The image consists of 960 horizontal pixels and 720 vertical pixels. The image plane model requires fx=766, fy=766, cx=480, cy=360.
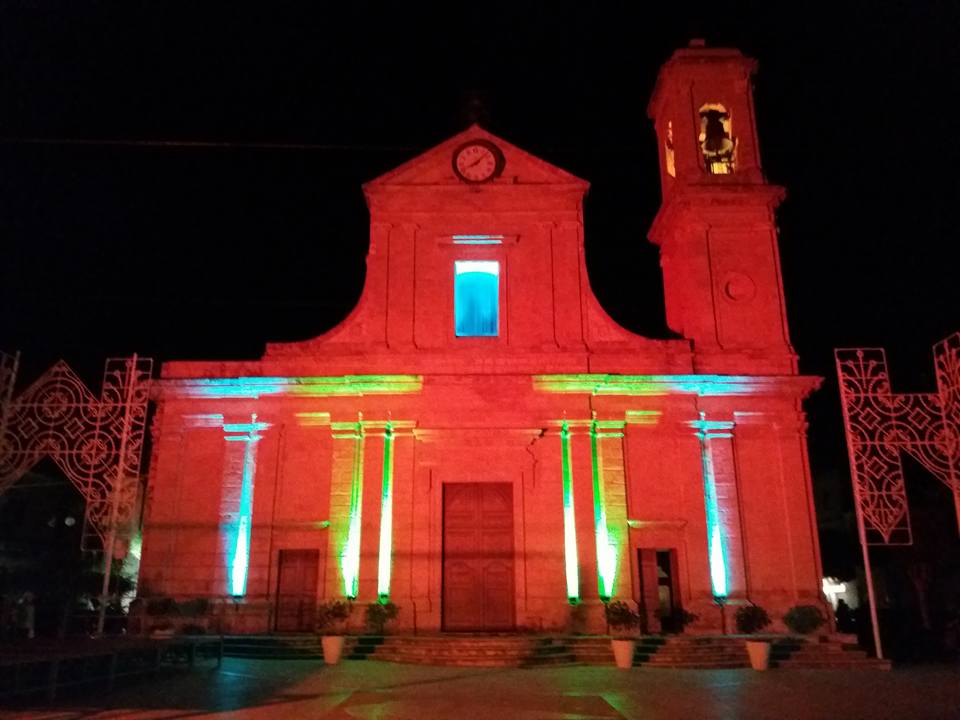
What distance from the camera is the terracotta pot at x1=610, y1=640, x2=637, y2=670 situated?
1355 centimetres

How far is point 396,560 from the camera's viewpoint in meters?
16.8

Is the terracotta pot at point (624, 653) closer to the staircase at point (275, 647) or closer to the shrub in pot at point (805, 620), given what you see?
the shrub in pot at point (805, 620)

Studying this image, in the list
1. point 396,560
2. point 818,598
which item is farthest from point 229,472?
point 818,598

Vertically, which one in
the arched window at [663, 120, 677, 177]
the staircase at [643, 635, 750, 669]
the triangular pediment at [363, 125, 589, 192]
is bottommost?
the staircase at [643, 635, 750, 669]

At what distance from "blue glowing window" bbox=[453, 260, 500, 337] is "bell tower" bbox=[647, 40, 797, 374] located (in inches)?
189

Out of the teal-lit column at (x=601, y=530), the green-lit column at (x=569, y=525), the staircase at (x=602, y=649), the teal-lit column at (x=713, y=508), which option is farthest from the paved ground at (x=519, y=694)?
the teal-lit column at (x=713, y=508)

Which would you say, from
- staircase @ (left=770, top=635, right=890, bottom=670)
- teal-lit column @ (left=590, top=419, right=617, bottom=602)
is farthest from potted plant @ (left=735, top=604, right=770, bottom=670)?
teal-lit column @ (left=590, top=419, right=617, bottom=602)

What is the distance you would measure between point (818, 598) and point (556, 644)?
6109mm

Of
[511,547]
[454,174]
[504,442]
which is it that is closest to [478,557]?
[511,547]

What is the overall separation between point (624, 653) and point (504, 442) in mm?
5602

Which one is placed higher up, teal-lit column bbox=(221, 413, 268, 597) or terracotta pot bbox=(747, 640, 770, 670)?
teal-lit column bbox=(221, 413, 268, 597)

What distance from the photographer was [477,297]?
20125mm

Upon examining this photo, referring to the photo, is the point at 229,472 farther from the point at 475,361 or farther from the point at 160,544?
the point at 475,361

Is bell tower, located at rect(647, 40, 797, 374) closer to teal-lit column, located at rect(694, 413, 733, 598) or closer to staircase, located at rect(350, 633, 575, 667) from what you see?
teal-lit column, located at rect(694, 413, 733, 598)
